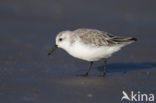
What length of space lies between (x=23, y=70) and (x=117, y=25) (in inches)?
186

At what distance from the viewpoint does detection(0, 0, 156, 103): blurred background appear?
9.16 metres

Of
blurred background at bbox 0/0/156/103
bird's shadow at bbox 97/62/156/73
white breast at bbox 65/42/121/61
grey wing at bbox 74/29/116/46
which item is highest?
grey wing at bbox 74/29/116/46

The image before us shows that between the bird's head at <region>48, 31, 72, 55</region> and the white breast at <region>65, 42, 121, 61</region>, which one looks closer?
the white breast at <region>65, 42, 121, 61</region>

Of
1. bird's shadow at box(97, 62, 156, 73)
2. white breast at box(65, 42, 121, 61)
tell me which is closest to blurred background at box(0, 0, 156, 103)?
bird's shadow at box(97, 62, 156, 73)

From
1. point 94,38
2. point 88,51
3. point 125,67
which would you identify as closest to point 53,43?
point 125,67

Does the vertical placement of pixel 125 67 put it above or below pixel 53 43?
below

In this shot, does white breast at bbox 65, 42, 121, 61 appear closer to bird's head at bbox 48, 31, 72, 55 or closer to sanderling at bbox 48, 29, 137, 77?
sanderling at bbox 48, 29, 137, 77

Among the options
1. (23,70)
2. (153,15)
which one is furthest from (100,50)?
(153,15)

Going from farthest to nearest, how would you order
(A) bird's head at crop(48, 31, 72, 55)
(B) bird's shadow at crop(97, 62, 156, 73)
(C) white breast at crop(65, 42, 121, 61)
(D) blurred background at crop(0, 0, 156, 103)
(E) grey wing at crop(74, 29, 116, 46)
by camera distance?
(B) bird's shadow at crop(97, 62, 156, 73)
(A) bird's head at crop(48, 31, 72, 55)
(E) grey wing at crop(74, 29, 116, 46)
(C) white breast at crop(65, 42, 121, 61)
(D) blurred background at crop(0, 0, 156, 103)

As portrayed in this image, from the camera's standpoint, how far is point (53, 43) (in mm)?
12906

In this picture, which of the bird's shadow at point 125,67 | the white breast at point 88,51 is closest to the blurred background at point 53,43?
the bird's shadow at point 125,67

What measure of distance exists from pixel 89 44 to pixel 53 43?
2.86 metres

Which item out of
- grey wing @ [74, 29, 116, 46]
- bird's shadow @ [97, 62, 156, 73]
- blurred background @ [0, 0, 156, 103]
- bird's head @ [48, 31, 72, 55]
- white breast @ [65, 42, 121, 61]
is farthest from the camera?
bird's shadow @ [97, 62, 156, 73]

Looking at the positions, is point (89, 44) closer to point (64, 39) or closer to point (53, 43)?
point (64, 39)
